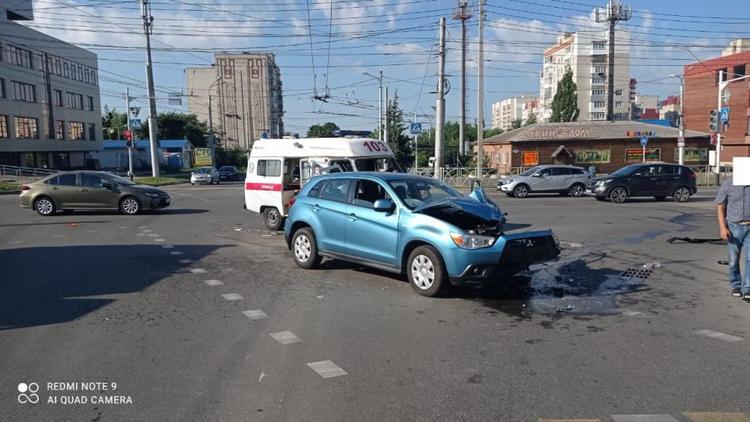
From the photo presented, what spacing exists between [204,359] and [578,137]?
141 ft

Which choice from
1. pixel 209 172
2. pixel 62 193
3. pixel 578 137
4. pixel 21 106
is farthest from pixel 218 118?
pixel 62 193

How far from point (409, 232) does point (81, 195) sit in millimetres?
14538

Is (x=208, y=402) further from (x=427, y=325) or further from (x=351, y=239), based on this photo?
(x=351, y=239)

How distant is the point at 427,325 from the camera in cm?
641

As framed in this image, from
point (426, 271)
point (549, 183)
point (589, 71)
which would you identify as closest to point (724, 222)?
point (426, 271)

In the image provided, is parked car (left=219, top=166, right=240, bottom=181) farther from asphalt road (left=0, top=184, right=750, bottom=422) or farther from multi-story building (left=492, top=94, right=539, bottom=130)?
multi-story building (left=492, top=94, right=539, bottom=130)

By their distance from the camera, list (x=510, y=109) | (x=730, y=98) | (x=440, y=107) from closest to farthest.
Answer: (x=440, y=107), (x=730, y=98), (x=510, y=109)

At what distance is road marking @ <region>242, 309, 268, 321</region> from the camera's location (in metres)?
6.77

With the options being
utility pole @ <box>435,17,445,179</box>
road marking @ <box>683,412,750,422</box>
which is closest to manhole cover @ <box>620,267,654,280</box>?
road marking @ <box>683,412,750,422</box>

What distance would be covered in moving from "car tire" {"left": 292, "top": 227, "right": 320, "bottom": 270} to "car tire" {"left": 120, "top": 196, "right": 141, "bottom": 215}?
10.9 m

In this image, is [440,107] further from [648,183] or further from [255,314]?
[255,314]

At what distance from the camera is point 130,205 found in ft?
61.5

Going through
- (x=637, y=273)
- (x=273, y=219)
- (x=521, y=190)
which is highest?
(x=273, y=219)

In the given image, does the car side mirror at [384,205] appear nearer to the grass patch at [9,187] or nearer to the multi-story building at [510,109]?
the grass patch at [9,187]
